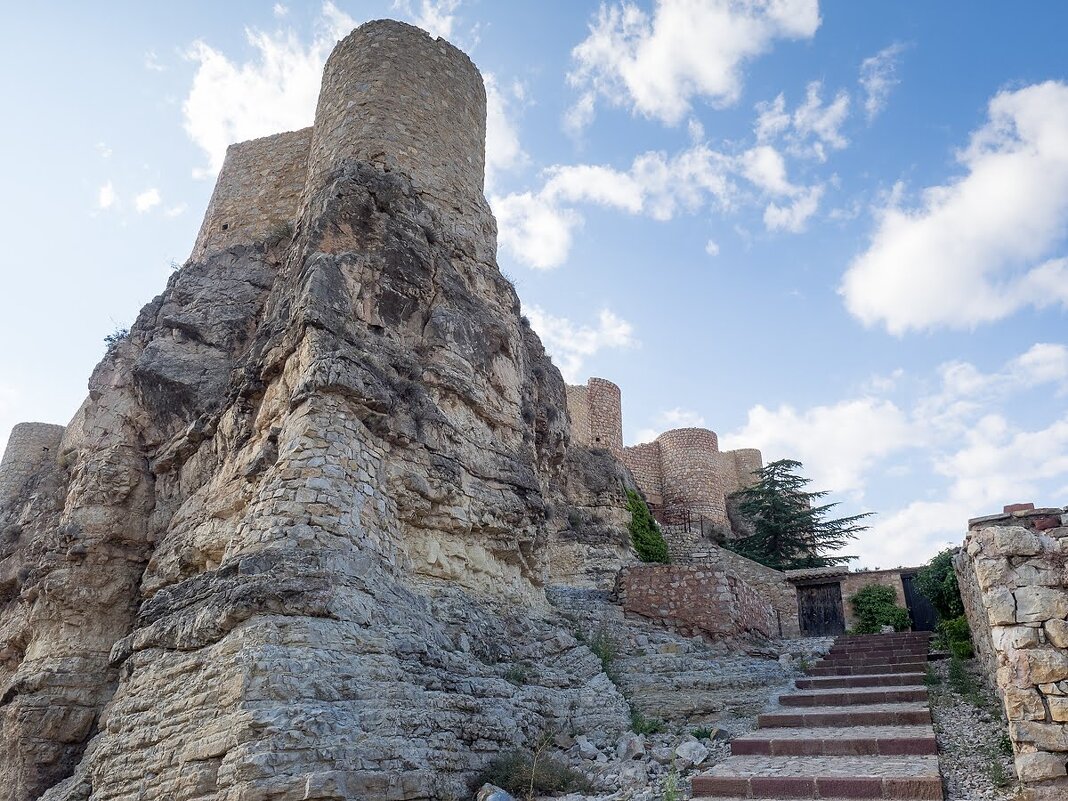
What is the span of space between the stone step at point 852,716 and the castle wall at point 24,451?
1610cm

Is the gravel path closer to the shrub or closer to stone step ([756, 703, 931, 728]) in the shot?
stone step ([756, 703, 931, 728])

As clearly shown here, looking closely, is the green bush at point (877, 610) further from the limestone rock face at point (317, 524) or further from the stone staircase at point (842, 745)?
the limestone rock face at point (317, 524)

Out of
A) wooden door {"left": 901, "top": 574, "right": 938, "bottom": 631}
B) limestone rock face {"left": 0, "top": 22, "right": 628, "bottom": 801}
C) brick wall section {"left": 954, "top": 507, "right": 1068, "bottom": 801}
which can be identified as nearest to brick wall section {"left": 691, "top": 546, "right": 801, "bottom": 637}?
wooden door {"left": 901, "top": 574, "right": 938, "bottom": 631}

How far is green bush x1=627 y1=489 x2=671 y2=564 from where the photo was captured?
16.3 meters

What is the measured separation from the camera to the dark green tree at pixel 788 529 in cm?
2639

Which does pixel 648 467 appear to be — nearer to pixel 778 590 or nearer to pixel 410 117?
pixel 778 590

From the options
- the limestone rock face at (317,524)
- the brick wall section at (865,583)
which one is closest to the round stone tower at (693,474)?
the brick wall section at (865,583)

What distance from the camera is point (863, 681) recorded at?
10.1 m

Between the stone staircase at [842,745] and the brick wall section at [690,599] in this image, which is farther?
the brick wall section at [690,599]

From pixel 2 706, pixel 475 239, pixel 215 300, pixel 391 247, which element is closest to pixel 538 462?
pixel 475 239

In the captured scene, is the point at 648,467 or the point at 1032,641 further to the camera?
the point at 648,467

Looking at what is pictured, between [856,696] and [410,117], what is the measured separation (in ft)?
34.4

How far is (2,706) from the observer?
9.45 meters

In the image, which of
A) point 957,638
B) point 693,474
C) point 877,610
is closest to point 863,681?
point 957,638
